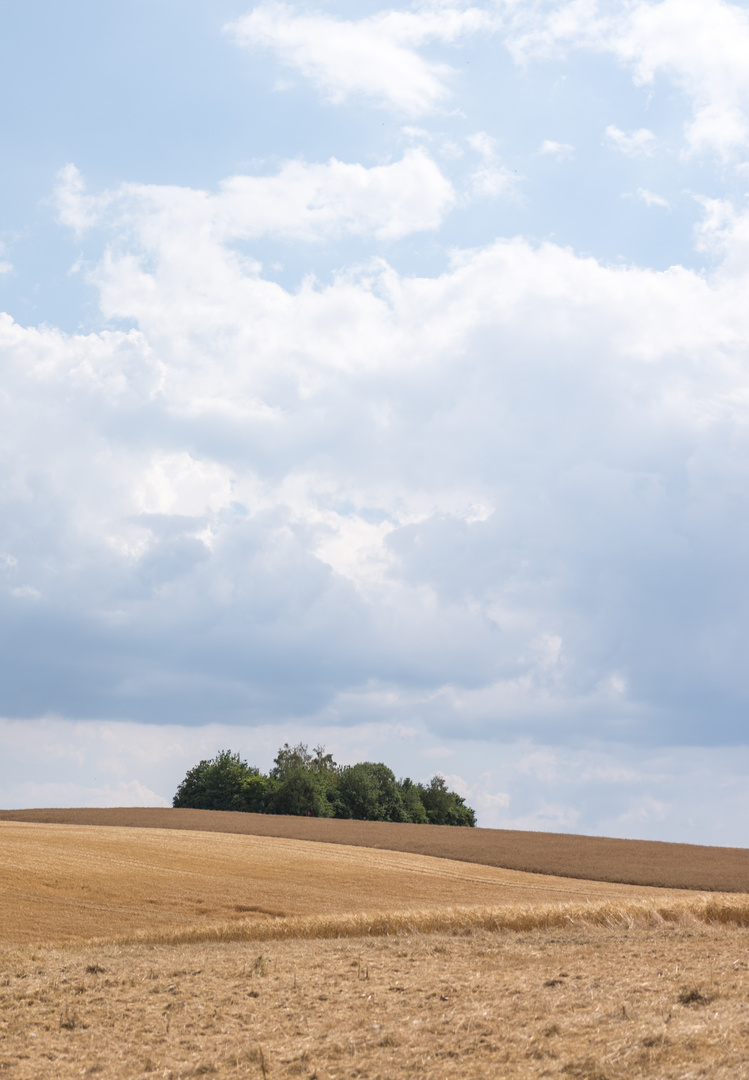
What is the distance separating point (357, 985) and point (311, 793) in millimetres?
87053

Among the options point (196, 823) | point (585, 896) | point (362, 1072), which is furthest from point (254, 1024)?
point (196, 823)

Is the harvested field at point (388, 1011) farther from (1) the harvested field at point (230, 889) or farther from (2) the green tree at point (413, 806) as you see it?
(2) the green tree at point (413, 806)

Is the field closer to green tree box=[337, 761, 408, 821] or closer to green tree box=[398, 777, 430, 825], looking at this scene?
green tree box=[337, 761, 408, 821]

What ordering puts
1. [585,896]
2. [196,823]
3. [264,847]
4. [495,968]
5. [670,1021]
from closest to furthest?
1. [670,1021]
2. [495,968]
3. [585,896]
4. [264,847]
5. [196,823]

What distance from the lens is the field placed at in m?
10.9

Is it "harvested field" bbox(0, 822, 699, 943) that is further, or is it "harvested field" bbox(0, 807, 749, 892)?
"harvested field" bbox(0, 807, 749, 892)

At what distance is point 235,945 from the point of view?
2023 centimetres

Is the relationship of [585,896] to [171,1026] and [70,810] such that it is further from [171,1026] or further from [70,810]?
[70,810]

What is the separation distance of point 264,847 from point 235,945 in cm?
2631

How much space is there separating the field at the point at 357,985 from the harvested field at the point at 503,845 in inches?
588

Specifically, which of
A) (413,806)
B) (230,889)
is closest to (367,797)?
(413,806)

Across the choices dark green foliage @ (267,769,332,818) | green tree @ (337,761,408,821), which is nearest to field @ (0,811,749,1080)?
dark green foliage @ (267,769,332,818)

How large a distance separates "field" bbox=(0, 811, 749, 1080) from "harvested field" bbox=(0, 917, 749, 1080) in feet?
0.13

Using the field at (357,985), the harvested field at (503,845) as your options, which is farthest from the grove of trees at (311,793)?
the field at (357,985)
